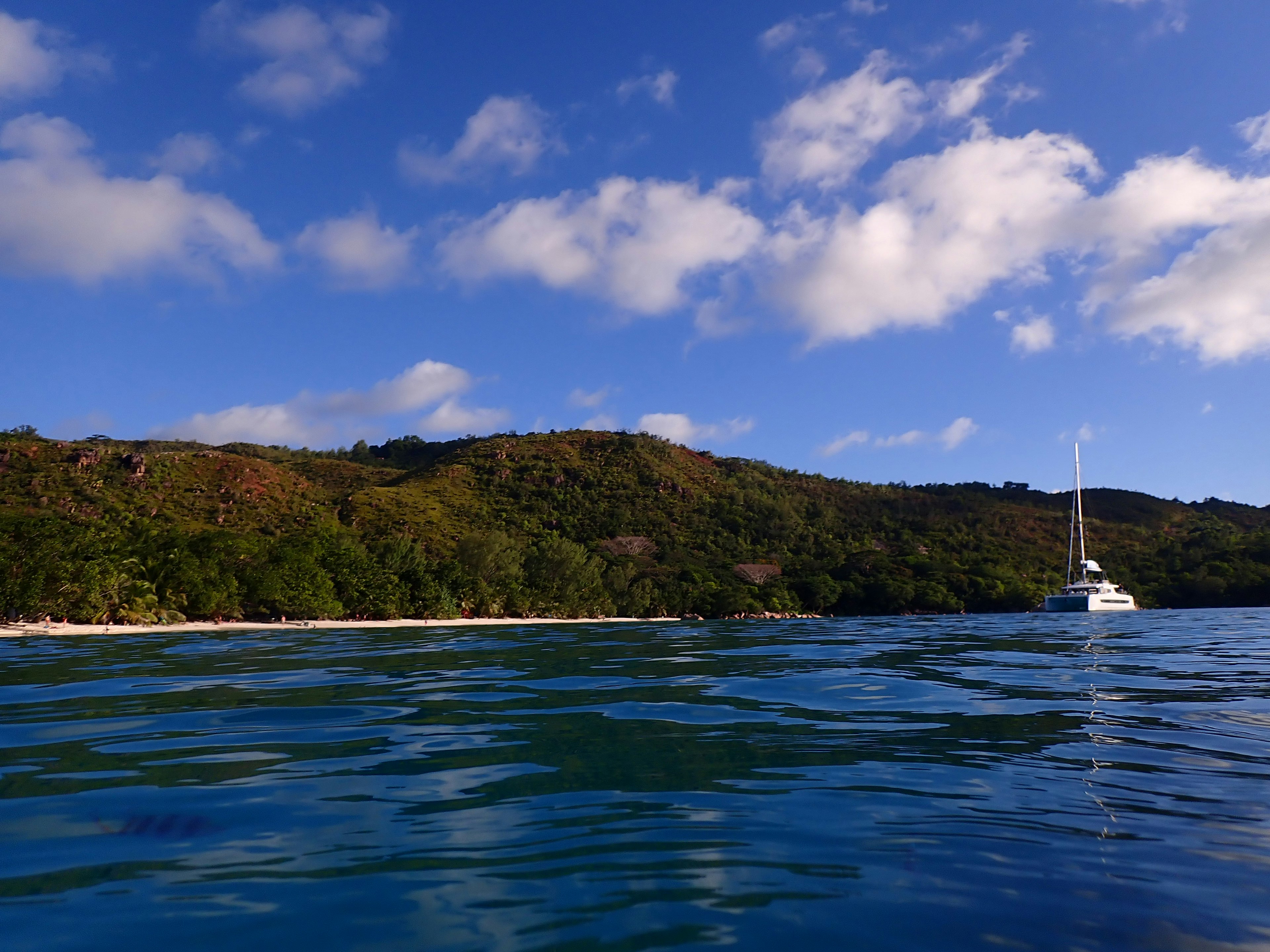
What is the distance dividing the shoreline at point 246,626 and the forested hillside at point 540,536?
1201 millimetres

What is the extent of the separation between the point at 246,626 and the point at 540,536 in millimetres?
41501

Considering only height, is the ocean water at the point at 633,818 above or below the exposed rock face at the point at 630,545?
below

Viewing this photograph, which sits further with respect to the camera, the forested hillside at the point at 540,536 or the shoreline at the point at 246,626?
the forested hillside at the point at 540,536

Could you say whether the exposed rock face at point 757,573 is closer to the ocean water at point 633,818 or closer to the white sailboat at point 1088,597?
the white sailboat at point 1088,597

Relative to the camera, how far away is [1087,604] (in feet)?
190

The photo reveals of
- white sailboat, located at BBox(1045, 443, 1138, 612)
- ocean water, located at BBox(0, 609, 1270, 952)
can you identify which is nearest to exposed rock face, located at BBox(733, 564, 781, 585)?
white sailboat, located at BBox(1045, 443, 1138, 612)

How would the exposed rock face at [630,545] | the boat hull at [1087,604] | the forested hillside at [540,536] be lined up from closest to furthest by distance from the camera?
1. the forested hillside at [540,536]
2. the boat hull at [1087,604]
3. the exposed rock face at [630,545]

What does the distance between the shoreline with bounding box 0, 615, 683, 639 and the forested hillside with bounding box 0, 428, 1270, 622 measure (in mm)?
1201

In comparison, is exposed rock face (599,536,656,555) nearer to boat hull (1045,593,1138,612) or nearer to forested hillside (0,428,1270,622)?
forested hillside (0,428,1270,622)

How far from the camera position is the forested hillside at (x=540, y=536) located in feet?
104

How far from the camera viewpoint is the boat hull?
57.9 m

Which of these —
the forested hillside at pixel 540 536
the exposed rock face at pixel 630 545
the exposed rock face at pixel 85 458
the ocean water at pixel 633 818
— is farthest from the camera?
the exposed rock face at pixel 630 545

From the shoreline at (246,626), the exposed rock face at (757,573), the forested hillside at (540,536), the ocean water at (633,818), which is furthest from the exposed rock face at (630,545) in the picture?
the ocean water at (633,818)

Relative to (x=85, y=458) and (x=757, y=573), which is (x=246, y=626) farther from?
(x=757, y=573)
